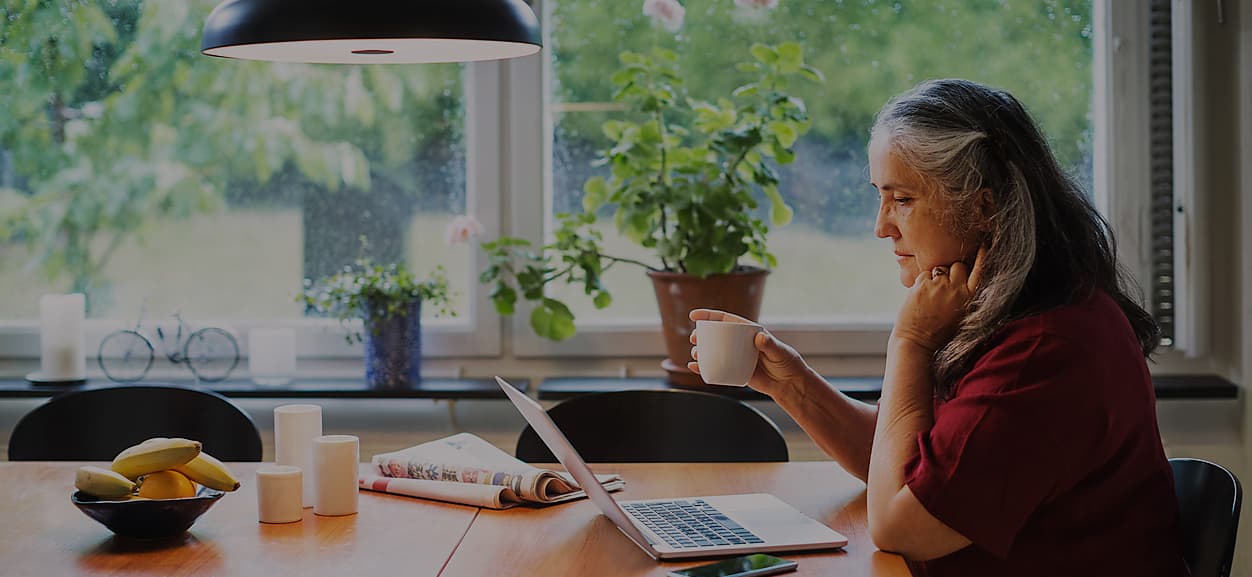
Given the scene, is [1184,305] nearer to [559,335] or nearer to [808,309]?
[808,309]

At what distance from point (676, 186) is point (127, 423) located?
48.3 inches

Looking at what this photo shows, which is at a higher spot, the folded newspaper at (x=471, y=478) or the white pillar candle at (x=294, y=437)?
the white pillar candle at (x=294, y=437)

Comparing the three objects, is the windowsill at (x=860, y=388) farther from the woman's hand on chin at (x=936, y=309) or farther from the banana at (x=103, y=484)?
the banana at (x=103, y=484)

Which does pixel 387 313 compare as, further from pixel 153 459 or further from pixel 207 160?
pixel 153 459

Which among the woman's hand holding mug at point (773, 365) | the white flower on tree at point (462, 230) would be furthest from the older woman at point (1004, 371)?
the white flower on tree at point (462, 230)

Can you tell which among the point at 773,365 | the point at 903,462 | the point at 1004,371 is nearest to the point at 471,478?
the point at 773,365

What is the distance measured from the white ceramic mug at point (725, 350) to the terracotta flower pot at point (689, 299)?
1.03 metres

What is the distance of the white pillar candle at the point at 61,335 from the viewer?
2854mm

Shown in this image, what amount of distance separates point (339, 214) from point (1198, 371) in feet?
6.79

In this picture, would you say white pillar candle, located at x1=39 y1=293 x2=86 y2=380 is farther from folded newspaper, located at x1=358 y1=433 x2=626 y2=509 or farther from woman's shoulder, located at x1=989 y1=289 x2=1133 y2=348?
woman's shoulder, located at x1=989 y1=289 x2=1133 y2=348

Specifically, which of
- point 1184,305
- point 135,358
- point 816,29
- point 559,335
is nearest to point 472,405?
point 559,335

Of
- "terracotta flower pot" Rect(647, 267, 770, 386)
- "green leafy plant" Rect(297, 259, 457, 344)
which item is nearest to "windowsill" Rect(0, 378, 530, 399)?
"green leafy plant" Rect(297, 259, 457, 344)

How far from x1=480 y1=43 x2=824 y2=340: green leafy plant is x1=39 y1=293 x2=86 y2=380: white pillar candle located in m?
0.94

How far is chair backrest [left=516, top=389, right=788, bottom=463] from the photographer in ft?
7.30
